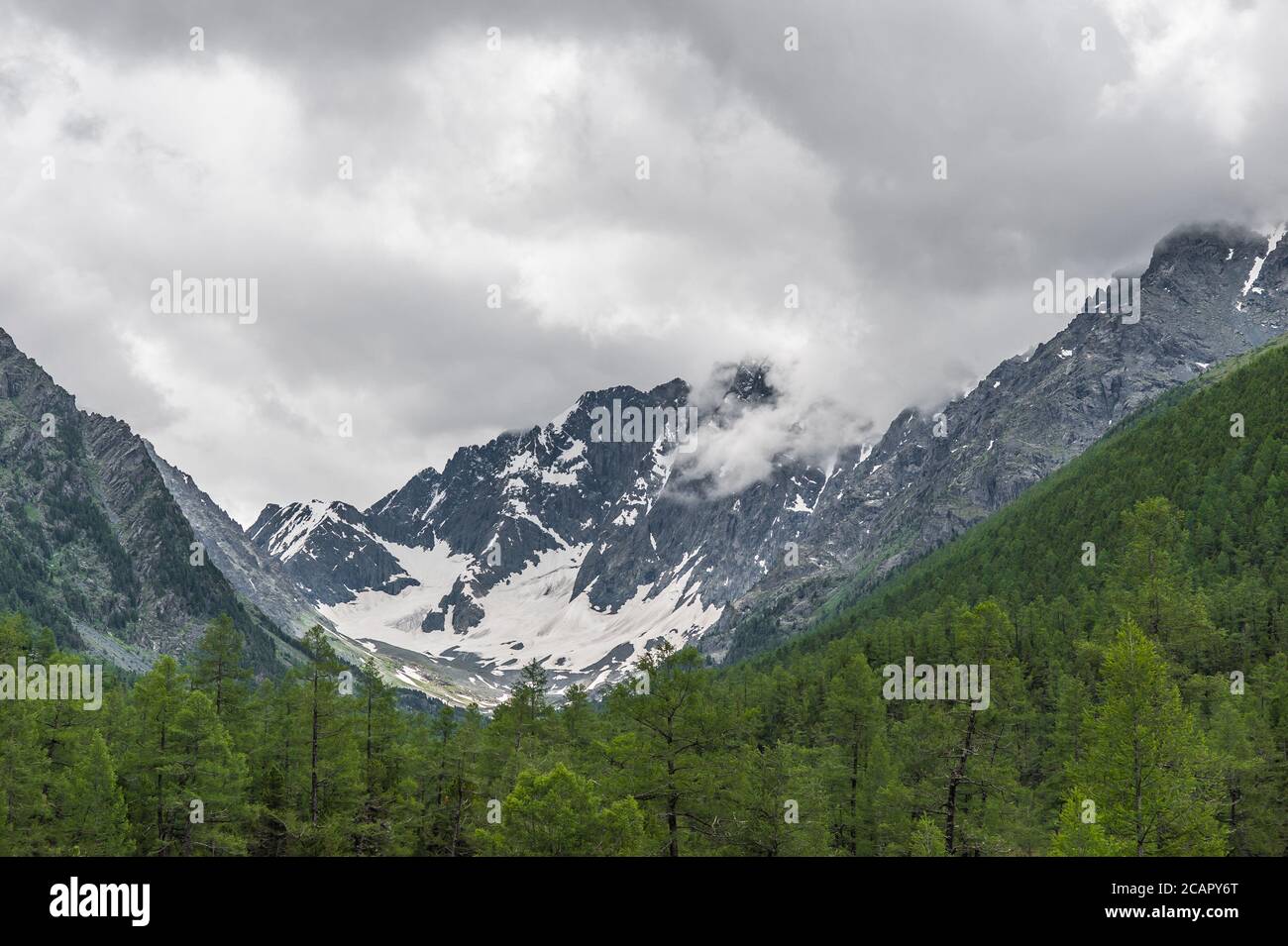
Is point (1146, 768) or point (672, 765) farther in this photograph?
point (672, 765)

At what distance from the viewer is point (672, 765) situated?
4534 cm

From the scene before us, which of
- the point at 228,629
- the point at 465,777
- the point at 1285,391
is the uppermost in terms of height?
the point at 1285,391

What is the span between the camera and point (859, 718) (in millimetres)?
69500

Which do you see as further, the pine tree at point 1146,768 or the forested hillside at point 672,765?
the forested hillside at point 672,765

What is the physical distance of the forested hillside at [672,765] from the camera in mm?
42500

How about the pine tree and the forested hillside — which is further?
the forested hillside

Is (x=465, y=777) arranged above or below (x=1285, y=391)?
below

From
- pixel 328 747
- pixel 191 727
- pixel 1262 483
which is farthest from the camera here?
pixel 1262 483

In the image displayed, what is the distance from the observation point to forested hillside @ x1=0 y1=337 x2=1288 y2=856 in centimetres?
4250
